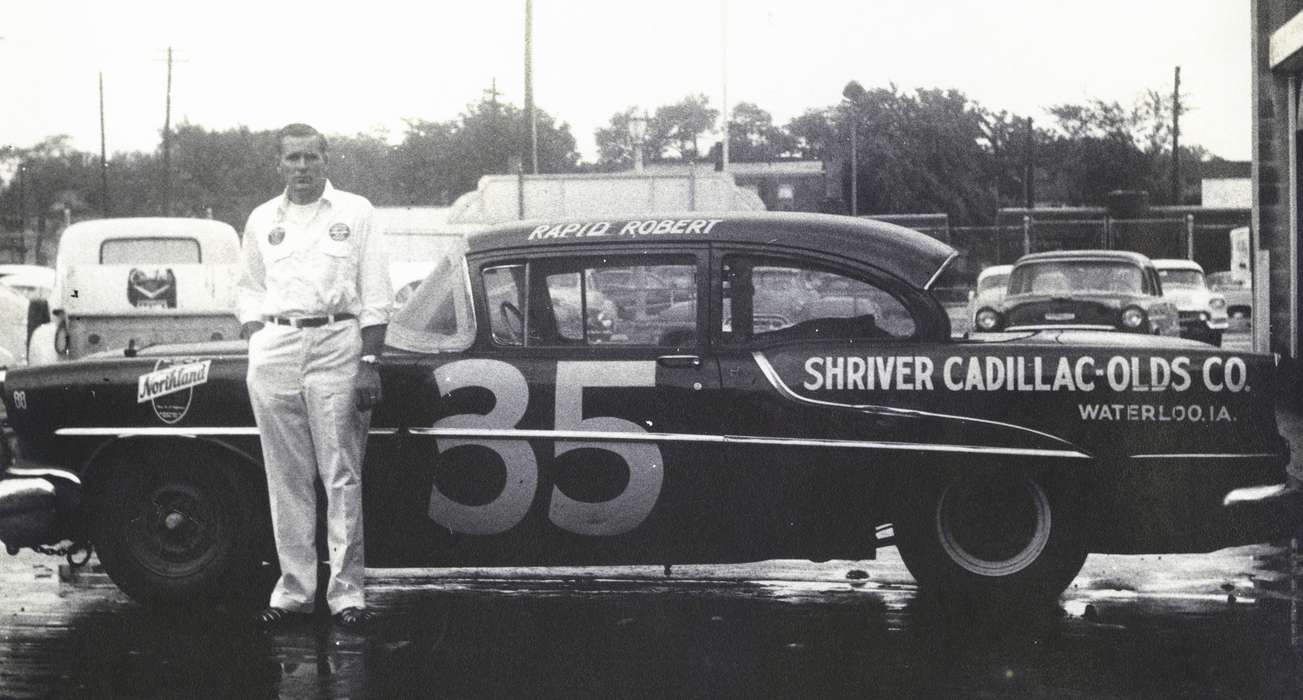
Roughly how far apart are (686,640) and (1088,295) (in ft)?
44.4

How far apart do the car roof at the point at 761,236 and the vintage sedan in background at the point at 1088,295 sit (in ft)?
37.1

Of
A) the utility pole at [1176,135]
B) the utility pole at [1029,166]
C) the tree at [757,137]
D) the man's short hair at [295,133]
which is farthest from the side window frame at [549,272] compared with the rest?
the utility pole at [1176,135]

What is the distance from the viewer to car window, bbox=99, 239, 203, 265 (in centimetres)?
1388

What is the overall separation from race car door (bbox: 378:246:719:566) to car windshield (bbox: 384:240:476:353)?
0.07m

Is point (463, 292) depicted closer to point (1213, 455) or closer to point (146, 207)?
point (1213, 455)

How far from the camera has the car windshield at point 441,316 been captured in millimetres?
6102

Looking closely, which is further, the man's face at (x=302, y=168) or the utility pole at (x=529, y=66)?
the utility pole at (x=529, y=66)

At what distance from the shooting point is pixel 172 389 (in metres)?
6.12

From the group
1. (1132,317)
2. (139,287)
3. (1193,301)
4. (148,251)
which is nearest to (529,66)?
(1193,301)

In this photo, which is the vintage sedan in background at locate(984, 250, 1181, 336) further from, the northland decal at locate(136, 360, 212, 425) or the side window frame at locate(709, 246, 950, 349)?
the northland decal at locate(136, 360, 212, 425)

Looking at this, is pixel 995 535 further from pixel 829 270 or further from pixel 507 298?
pixel 507 298

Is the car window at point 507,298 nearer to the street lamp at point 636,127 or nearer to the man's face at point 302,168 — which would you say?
the man's face at point 302,168

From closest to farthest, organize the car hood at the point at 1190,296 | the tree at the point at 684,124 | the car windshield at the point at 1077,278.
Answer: the car windshield at the point at 1077,278 → the car hood at the point at 1190,296 → the tree at the point at 684,124

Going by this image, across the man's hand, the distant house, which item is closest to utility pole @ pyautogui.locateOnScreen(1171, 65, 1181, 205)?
the distant house
